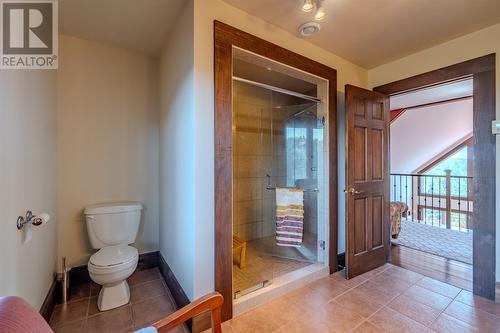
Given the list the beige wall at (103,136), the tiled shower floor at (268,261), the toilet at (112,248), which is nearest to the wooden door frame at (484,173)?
the tiled shower floor at (268,261)

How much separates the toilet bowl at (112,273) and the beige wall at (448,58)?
10.1 feet

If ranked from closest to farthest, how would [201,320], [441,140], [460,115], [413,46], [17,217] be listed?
[17,217] < [201,320] < [413,46] < [460,115] < [441,140]

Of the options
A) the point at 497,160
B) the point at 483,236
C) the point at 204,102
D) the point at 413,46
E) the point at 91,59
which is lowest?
the point at 483,236

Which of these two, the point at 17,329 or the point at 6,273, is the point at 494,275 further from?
the point at 6,273

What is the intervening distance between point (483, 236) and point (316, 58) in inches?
87.1

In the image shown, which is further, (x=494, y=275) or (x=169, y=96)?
(x=169, y=96)

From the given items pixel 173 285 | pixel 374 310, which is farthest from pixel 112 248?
pixel 374 310

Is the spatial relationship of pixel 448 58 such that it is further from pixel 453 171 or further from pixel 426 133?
pixel 453 171

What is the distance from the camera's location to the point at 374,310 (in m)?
1.75

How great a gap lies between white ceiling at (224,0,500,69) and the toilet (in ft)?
6.77

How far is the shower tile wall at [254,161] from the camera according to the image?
2916 millimetres

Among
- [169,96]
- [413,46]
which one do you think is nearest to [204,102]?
[169,96]

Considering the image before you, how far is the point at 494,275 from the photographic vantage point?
6.17 feet

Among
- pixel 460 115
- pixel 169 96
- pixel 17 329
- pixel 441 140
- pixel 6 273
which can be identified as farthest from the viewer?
pixel 441 140
